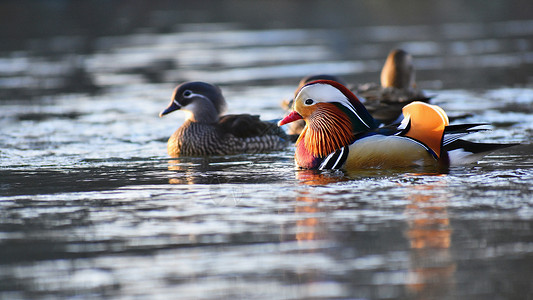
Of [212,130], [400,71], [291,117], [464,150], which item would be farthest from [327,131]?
[400,71]

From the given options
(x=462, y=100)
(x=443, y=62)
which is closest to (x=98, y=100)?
(x=462, y=100)

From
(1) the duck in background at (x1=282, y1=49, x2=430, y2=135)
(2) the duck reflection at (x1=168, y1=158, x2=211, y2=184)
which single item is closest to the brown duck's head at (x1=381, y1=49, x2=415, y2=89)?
(1) the duck in background at (x1=282, y1=49, x2=430, y2=135)

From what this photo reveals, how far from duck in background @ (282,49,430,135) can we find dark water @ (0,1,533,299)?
86 cm

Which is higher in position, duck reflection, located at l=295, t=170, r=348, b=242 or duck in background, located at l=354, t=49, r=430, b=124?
duck in background, located at l=354, t=49, r=430, b=124

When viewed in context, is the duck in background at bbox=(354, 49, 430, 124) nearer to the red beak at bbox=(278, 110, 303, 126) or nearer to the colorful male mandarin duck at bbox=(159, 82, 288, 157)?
the colorful male mandarin duck at bbox=(159, 82, 288, 157)

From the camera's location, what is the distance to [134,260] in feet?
17.8

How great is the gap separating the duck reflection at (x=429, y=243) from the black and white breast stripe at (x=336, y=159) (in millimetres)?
976

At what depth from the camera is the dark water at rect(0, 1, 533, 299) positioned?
5020mm

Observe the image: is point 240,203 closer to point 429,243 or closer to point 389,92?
point 429,243

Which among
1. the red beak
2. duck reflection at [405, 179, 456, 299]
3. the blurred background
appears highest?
the blurred background

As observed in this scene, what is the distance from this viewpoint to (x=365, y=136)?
8.02 metres

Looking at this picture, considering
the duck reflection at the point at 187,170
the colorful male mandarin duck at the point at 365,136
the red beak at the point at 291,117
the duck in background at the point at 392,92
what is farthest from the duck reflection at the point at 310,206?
the duck in background at the point at 392,92

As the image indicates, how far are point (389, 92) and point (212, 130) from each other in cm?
222

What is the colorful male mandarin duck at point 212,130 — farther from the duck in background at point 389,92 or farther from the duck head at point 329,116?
the duck head at point 329,116
